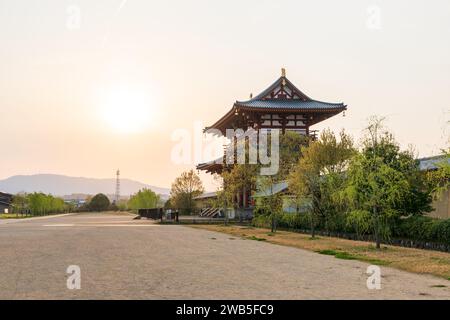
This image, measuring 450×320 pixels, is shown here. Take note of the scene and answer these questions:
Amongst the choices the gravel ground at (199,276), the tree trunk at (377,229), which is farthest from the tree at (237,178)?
the gravel ground at (199,276)

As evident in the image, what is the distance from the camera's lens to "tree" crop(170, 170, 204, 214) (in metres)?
76.7

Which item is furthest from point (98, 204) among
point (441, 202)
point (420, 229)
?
point (420, 229)

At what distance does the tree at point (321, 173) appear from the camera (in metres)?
27.1

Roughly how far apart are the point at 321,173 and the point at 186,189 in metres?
50.6

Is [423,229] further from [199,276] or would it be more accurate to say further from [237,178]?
[237,178]

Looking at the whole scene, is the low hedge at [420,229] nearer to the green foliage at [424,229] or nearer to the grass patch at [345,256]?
the green foliage at [424,229]

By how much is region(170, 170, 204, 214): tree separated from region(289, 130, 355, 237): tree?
47.5 meters

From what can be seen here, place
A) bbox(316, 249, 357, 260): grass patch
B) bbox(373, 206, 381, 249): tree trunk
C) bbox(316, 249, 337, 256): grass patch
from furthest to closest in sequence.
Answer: bbox(373, 206, 381, 249): tree trunk → bbox(316, 249, 337, 256): grass patch → bbox(316, 249, 357, 260): grass patch

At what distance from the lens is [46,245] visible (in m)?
21.1

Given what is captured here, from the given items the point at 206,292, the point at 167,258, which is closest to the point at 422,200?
the point at 167,258

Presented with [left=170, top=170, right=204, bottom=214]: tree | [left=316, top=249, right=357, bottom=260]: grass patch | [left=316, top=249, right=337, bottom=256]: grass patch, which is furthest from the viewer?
[left=170, top=170, right=204, bottom=214]: tree

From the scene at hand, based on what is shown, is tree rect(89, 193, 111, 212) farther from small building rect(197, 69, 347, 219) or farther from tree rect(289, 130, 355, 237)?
tree rect(289, 130, 355, 237)

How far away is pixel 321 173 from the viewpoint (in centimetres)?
2848

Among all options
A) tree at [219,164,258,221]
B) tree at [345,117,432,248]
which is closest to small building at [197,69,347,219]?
Result: tree at [219,164,258,221]
